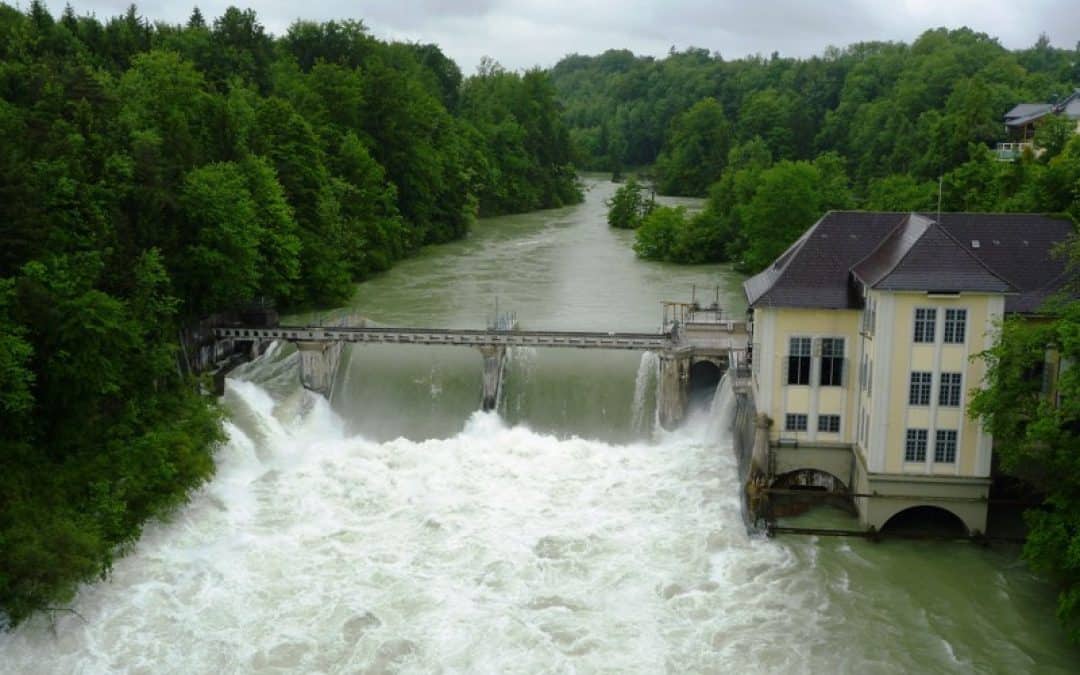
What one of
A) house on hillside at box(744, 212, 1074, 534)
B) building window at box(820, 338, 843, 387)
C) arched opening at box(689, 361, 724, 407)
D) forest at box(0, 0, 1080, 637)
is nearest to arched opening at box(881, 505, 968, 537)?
house on hillside at box(744, 212, 1074, 534)

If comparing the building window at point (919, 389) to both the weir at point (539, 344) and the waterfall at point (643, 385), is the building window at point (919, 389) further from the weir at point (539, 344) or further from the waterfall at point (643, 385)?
the waterfall at point (643, 385)

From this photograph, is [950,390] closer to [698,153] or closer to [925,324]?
[925,324]

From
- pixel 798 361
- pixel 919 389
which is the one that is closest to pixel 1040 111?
pixel 798 361

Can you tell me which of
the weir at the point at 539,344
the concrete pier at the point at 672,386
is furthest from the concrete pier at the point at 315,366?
the concrete pier at the point at 672,386

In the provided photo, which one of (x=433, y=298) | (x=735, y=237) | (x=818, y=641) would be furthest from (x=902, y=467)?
(x=735, y=237)

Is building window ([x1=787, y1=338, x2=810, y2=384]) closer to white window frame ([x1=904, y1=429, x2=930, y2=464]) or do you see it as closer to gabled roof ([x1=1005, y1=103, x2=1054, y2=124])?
white window frame ([x1=904, y1=429, x2=930, y2=464])

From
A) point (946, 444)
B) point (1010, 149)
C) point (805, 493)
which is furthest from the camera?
point (1010, 149)

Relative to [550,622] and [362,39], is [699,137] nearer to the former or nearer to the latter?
[362,39]
